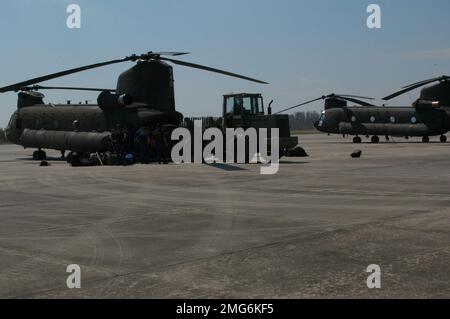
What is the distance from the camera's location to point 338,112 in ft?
144

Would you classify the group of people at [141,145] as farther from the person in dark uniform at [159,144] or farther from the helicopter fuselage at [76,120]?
the helicopter fuselage at [76,120]

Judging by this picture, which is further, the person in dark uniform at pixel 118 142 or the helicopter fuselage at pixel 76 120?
the helicopter fuselage at pixel 76 120

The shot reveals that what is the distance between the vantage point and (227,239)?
23.6ft

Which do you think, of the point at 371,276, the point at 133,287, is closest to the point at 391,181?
the point at 371,276

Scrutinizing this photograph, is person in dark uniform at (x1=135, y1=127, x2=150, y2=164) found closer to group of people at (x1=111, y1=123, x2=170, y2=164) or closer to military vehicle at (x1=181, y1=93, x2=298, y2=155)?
group of people at (x1=111, y1=123, x2=170, y2=164)

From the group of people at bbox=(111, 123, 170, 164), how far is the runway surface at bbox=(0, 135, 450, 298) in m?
8.08

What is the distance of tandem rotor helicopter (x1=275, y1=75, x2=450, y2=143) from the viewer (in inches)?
1522

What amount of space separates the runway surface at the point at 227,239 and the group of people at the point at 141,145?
8077 mm

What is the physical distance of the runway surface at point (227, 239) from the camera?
504 centimetres

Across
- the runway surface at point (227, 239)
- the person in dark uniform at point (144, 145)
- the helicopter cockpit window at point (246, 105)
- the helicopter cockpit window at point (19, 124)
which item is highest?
the helicopter cockpit window at point (246, 105)

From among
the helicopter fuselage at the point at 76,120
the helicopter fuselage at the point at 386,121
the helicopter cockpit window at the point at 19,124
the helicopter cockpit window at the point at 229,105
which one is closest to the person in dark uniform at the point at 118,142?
the helicopter fuselage at the point at 76,120
